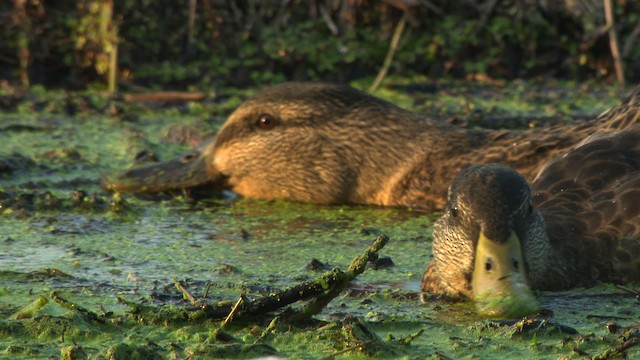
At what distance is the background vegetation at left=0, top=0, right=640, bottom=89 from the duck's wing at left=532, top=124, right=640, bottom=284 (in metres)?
5.55

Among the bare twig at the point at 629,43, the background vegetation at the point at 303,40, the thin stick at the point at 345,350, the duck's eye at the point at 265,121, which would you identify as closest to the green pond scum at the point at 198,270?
the thin stick at the point at 345,350

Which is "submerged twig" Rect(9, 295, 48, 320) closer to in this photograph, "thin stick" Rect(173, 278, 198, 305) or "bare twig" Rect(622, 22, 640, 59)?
"thin stick" Rect(173, 278, 198, 305)

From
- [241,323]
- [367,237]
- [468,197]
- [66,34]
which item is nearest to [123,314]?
[241,323]

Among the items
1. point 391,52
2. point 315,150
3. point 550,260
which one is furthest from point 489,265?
point 391,52

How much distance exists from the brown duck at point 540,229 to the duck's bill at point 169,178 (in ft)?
9.05

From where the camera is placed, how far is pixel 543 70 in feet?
39.4

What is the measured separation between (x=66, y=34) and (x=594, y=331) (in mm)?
7275

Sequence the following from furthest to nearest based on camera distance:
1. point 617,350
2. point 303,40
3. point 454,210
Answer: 1. point 303,40
2. point 454,210
3. point 617,350

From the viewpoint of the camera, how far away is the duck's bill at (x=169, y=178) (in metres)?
8.25

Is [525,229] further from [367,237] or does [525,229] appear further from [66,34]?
[66,34]

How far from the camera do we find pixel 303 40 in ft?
38.4

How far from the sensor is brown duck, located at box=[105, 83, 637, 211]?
823cm

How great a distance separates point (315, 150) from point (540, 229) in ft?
10.2

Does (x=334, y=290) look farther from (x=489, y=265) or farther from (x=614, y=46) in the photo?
(x=614, y=46)
